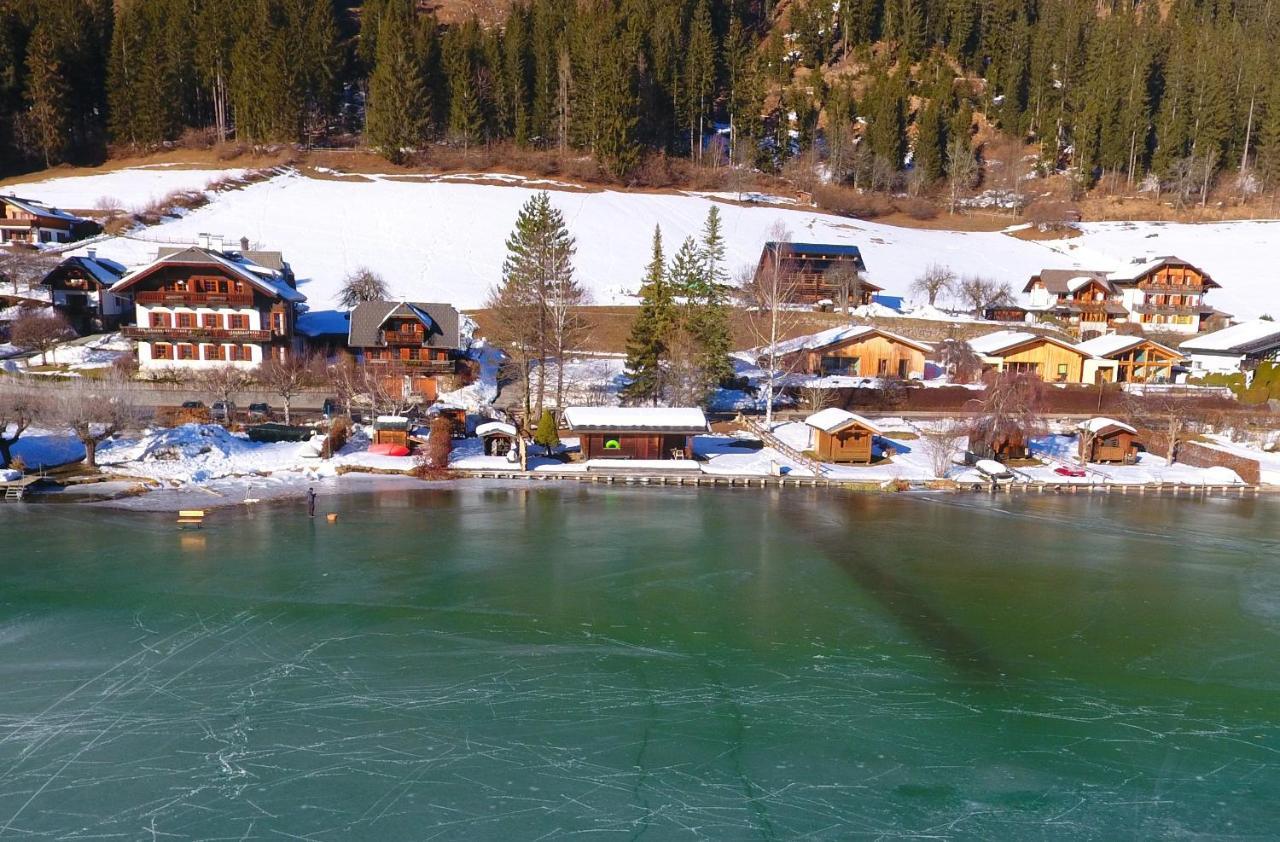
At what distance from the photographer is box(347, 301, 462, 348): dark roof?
41.7m

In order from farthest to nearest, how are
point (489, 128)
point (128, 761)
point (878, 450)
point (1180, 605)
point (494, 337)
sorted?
point (489, 128) < point (494, 337) < point (878, 450) < point (1180, 605) < point (128, 761)

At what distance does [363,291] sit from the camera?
169 feet

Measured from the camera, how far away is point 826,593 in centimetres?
2092

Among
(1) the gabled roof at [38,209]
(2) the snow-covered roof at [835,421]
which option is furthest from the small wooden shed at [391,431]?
(1) the gabled roof at [38,209]

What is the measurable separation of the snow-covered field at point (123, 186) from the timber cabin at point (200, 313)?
26917 millimetres

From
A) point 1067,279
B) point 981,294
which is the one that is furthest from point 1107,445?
point 1067,279

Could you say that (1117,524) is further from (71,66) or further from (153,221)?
(71,66)

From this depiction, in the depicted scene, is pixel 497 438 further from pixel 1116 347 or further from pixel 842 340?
pixel 1116 347

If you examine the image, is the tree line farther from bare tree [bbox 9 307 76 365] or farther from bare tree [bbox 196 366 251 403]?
bare tree [bbox 196 366 251 403]

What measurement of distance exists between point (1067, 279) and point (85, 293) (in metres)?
60.1

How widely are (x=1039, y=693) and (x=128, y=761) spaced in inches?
617

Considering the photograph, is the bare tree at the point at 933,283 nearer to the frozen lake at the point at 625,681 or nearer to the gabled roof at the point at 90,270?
the frozen lake at the point at 625,681

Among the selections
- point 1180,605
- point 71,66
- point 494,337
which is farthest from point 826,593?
Answer: point 71,66

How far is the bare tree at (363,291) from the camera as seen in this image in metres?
51.1
